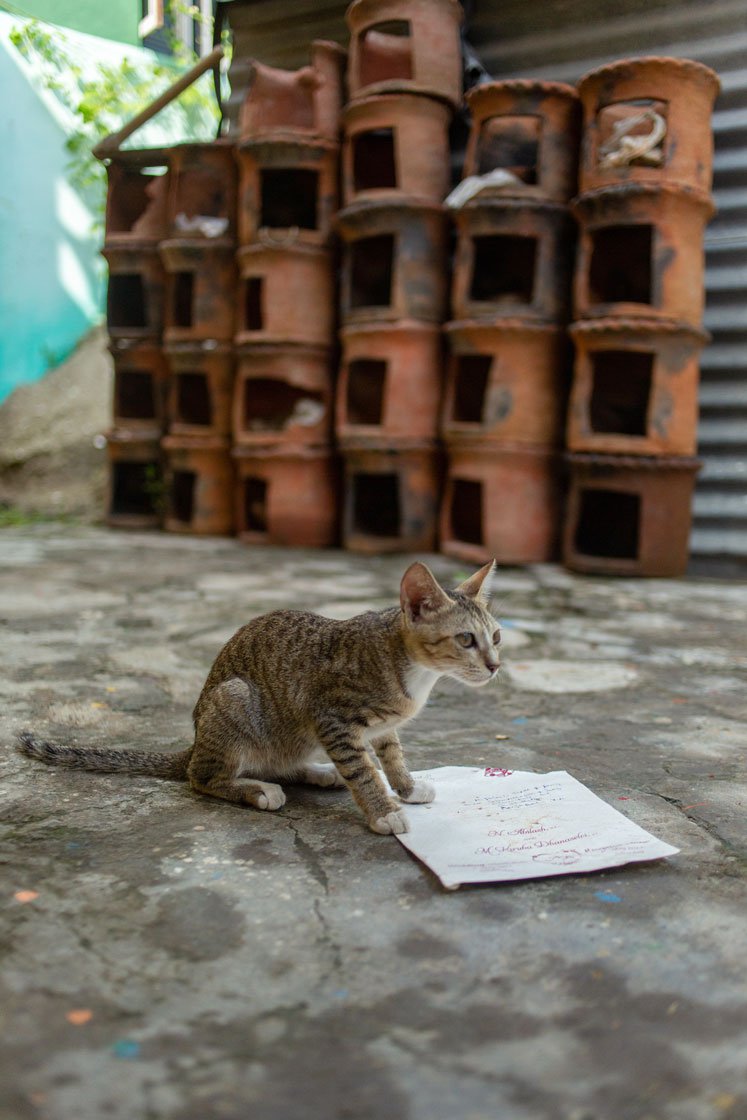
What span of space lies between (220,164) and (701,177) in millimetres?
3960

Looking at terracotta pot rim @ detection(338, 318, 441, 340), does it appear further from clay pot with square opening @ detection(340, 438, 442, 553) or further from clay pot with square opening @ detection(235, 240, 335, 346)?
clay pot with square opening @ detection(340, 438, 442, 553)

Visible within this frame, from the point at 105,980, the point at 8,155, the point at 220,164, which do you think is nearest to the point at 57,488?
the point at 8,155

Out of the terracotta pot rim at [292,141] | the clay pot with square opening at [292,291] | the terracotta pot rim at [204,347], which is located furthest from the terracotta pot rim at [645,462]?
the terracotta pot rim at [204,347]

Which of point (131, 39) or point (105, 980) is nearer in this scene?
point (105, 980)

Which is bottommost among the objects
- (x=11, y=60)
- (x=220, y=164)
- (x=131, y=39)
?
(x=220, y=164)

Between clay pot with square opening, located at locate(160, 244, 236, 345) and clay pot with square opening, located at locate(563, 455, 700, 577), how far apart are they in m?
3.38

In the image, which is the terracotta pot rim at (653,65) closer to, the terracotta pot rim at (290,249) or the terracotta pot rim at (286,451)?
the terracotta pot rim at (290,249)

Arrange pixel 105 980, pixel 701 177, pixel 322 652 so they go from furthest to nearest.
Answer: pixel 701 177
pixel 322 652
pixel 105 980

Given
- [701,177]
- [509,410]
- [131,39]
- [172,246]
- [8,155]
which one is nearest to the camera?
[701,177]

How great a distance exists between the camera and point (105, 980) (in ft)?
4.87

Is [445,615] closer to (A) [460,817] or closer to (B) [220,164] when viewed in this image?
(A) [460,817]

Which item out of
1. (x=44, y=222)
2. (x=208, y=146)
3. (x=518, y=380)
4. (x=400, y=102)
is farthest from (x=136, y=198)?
(x=518, y=380)

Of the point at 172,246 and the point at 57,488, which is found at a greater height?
the point at 172,246

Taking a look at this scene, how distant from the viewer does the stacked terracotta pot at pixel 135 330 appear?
28.0ft
